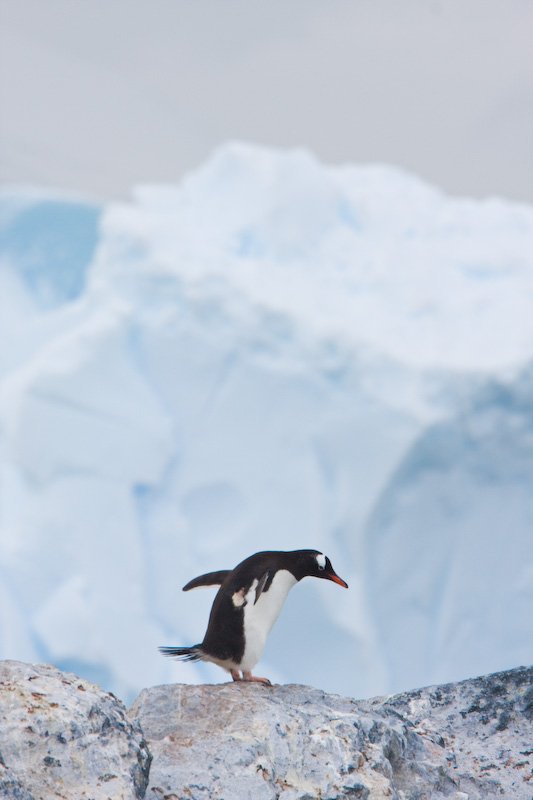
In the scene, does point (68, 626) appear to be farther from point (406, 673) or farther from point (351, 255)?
point (351, 255)

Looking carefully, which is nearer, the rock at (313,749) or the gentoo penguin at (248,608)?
the rock at (313,749)

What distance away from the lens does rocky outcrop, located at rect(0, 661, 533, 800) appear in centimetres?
95

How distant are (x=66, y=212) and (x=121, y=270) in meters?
2.13

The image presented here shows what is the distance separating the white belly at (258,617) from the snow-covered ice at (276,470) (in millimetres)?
3898

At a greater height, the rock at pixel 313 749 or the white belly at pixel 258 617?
the white belly at pixel 258 617

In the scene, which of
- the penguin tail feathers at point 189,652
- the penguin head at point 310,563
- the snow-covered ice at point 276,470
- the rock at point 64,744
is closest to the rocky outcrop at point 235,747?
the rock at point 64,744

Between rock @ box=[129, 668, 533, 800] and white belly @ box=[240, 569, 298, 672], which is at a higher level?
white belly @ box=[240, 569, 298, 672]

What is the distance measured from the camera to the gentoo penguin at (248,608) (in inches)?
55.5

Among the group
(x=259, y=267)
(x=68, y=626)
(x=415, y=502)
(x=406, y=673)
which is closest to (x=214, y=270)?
(x=259, y=267)

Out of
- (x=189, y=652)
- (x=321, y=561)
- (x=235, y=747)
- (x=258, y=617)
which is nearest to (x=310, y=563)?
(x=321, y=561)

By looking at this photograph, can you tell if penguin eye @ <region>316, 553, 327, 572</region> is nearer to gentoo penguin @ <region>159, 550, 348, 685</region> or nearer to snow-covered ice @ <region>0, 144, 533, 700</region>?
gentoo penguin @ <region>159, 550, 348, 685</region>

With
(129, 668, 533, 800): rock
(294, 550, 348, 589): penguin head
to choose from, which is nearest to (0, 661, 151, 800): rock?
(129, 668, 533, 800): rock

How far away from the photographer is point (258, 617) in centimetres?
142

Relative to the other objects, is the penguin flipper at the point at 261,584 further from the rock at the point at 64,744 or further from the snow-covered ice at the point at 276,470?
the snow-covered ice at the point at 276,470
